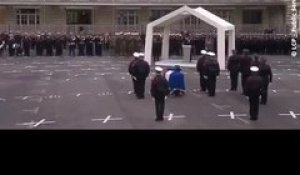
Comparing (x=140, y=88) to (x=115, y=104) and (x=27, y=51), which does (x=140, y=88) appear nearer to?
(x=115, y=104)

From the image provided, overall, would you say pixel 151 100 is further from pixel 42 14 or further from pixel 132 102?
pixel 42 14

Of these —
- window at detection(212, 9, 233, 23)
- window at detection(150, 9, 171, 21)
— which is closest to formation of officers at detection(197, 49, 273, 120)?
window at detection(150, 9, 171, 21)

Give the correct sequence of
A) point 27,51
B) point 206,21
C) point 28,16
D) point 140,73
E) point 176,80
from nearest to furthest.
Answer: point 140,73
point 176,80
point 206,21
point 27,51
point 28,16

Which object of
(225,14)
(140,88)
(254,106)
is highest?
(225,14)

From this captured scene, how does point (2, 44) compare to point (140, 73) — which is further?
point (2, 44)

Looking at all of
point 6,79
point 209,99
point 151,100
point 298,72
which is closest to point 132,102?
point 151,100

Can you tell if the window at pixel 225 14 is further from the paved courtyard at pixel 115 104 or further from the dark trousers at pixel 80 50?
the paved courtyard at pixel 115 104

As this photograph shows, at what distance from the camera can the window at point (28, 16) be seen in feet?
168

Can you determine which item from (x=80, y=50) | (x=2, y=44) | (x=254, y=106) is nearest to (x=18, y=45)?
(x=2, y=44)

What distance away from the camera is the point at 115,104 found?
17406 mm

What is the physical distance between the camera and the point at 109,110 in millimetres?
16266

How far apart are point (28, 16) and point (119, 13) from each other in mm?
8155

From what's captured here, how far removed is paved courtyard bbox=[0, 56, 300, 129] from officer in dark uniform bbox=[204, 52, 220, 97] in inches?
16.0
